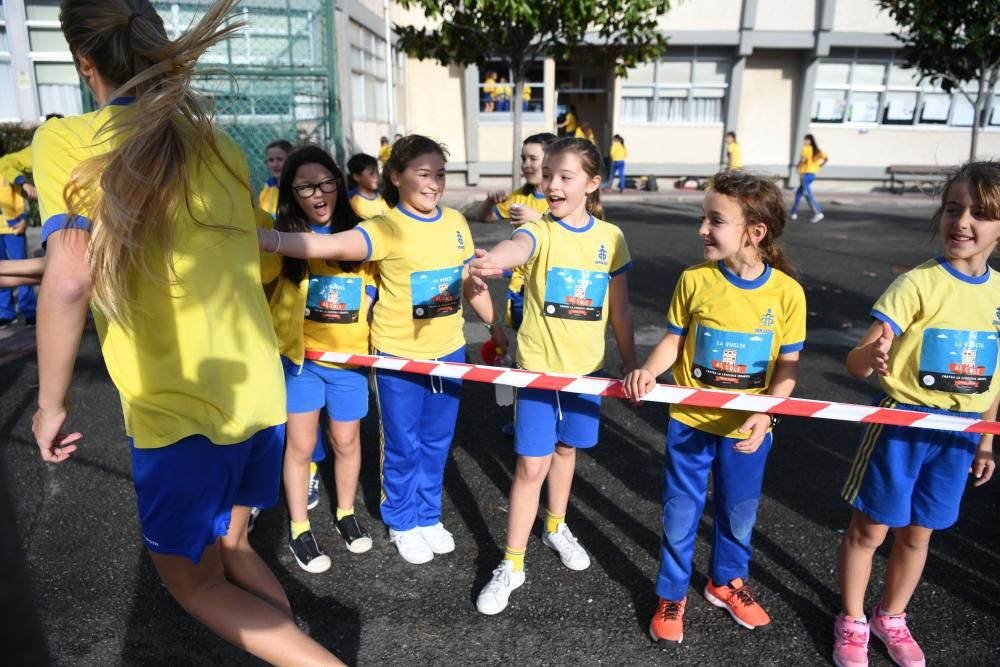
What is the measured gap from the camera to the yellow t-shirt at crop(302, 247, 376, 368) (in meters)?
3.14

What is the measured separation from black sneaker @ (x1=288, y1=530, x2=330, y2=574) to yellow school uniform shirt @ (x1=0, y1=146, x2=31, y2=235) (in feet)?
19.6

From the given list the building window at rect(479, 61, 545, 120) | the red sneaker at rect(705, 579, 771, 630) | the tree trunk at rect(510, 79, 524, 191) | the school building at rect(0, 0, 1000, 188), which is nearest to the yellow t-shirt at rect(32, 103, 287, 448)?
the red sneaker at rect(705, 579, 771, 630)

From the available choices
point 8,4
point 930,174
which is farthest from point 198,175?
point 930,174

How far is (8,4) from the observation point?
13891 mm

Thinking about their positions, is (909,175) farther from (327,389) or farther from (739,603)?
(327,389)

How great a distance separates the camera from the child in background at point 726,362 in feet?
8.41

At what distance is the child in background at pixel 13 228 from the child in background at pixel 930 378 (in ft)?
25.4

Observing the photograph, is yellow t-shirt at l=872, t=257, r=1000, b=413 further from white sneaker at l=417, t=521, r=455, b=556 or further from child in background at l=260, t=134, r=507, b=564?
white sneaker at l=417, t=521, r=455, b=556

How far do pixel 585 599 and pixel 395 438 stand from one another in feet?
3.60

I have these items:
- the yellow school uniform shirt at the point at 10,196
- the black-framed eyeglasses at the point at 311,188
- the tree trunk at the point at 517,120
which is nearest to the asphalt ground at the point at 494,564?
the black-framed eyeglasses at the point at 311,188

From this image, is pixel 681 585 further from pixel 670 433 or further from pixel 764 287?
pixel 764 287

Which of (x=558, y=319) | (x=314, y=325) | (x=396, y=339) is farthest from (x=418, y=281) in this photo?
(x=558, y=319)

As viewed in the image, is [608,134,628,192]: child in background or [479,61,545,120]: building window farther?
[479,61,545,120]: building window

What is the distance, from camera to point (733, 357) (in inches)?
103
